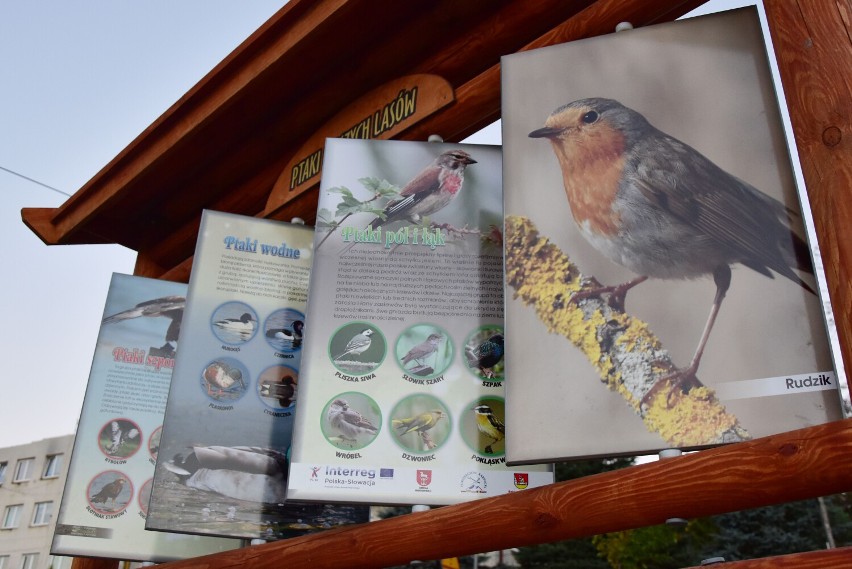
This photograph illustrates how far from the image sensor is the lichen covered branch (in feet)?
7.98

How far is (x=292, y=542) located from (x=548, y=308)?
1391mm

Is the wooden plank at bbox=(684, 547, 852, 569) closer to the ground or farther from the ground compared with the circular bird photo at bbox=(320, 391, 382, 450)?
closer to the ground

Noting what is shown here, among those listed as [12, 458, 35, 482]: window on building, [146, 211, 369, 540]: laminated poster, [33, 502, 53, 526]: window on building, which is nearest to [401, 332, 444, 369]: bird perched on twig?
[146, 211, 369, 540]: laminated poster

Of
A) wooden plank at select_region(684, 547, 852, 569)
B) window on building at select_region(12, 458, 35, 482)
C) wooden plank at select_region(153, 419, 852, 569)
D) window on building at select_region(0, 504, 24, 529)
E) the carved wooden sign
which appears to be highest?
window on building at select_region(12, 458, 35, 482)

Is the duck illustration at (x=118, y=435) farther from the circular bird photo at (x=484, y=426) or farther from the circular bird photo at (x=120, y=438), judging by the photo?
the circular bird photo at (x=484, y=426)

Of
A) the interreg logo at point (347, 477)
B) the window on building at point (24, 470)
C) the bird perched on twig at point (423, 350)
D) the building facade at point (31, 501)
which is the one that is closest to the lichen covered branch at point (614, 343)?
the bird perched on twig at point (423, 350)

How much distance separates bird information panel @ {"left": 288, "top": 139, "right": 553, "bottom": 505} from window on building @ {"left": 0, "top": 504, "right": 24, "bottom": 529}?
34.6 m

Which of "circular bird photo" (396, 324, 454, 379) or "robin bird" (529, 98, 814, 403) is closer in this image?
"robin bird" (529, 98, 814, 403)

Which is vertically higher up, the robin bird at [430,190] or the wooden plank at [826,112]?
the robin bird at [430,190]

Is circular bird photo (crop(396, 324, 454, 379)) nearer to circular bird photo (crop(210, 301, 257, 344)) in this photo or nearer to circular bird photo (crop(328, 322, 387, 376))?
circular bird photo (crop(328, 322, 387, 376))

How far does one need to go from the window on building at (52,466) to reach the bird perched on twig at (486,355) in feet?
110

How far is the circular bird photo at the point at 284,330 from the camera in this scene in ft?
13.2

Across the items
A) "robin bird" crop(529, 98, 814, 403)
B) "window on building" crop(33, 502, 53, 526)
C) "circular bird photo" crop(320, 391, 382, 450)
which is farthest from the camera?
"window on building" crop(33, 502, 53, 526)

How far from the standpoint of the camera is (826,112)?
90.7 inches
